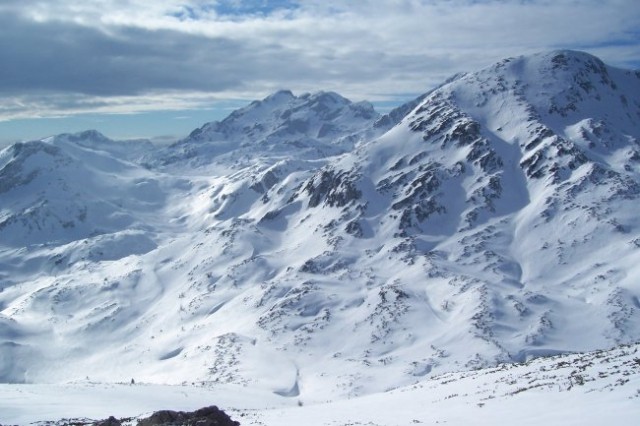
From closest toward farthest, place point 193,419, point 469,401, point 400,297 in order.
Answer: point 193,419, point 469,401, point 400,297

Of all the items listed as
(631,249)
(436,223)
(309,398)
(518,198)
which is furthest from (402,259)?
(309,398)

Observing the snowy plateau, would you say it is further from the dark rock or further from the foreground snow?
the dark rock

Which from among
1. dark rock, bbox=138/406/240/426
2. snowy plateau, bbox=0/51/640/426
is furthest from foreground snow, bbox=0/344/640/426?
dark rock, bbox=138/406/240/426

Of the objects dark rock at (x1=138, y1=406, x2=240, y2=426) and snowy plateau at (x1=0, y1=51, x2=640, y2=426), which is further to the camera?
snowy plateau at (x1=0, y1=51, x2=640, y2=426)

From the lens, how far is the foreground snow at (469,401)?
25.0 m

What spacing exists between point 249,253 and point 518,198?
8755 centimetres

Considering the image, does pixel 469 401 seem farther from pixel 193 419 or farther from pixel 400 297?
pixel 400 297

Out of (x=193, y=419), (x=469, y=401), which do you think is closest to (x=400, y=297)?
(x=469, y=401)

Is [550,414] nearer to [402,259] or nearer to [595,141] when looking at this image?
[402,259]

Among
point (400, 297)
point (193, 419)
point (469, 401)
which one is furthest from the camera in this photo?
point (400, 297)

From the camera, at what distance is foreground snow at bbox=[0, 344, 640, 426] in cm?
2503

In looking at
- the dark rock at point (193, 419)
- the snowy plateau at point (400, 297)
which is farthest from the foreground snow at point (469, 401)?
the dark rock at point (193, 419)

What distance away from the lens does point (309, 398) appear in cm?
10150

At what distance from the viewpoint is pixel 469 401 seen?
3375 centimetres
